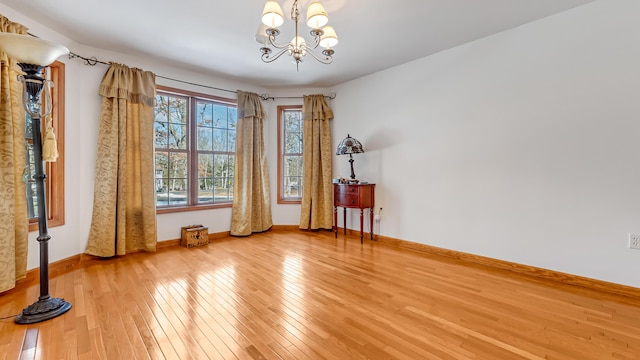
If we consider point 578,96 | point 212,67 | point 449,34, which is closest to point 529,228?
point 578,96

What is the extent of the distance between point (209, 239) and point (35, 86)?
2.84 metres

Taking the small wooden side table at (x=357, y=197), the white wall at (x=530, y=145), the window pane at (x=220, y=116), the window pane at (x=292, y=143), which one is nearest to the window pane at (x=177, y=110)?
the window pane at (x=220, y=116)

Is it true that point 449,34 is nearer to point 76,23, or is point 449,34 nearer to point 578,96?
point 578,96

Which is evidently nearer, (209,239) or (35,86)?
(35,86)

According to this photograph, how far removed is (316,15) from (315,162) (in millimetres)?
3053

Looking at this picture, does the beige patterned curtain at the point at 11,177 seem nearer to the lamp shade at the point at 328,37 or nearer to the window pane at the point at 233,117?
the window pane at the point at 233,117

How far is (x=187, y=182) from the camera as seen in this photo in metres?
4.31

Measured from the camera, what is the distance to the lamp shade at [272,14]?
6.20 ft

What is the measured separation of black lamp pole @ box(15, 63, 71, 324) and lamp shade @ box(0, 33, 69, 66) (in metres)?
0.07

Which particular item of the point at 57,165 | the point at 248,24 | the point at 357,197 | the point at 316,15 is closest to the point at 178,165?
the point at 57,165

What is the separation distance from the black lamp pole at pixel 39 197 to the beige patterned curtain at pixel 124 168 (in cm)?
128

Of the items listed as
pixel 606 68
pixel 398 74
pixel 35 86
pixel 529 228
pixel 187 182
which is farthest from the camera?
pixel 187 182

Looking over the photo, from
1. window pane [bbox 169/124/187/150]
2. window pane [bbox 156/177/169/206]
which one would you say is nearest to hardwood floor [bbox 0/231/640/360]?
window pane [bbox 156/177/169/206]

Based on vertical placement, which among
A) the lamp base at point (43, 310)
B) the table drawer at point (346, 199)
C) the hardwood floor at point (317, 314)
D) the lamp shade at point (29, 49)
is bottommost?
the hardwood floor at point (317, 314)
